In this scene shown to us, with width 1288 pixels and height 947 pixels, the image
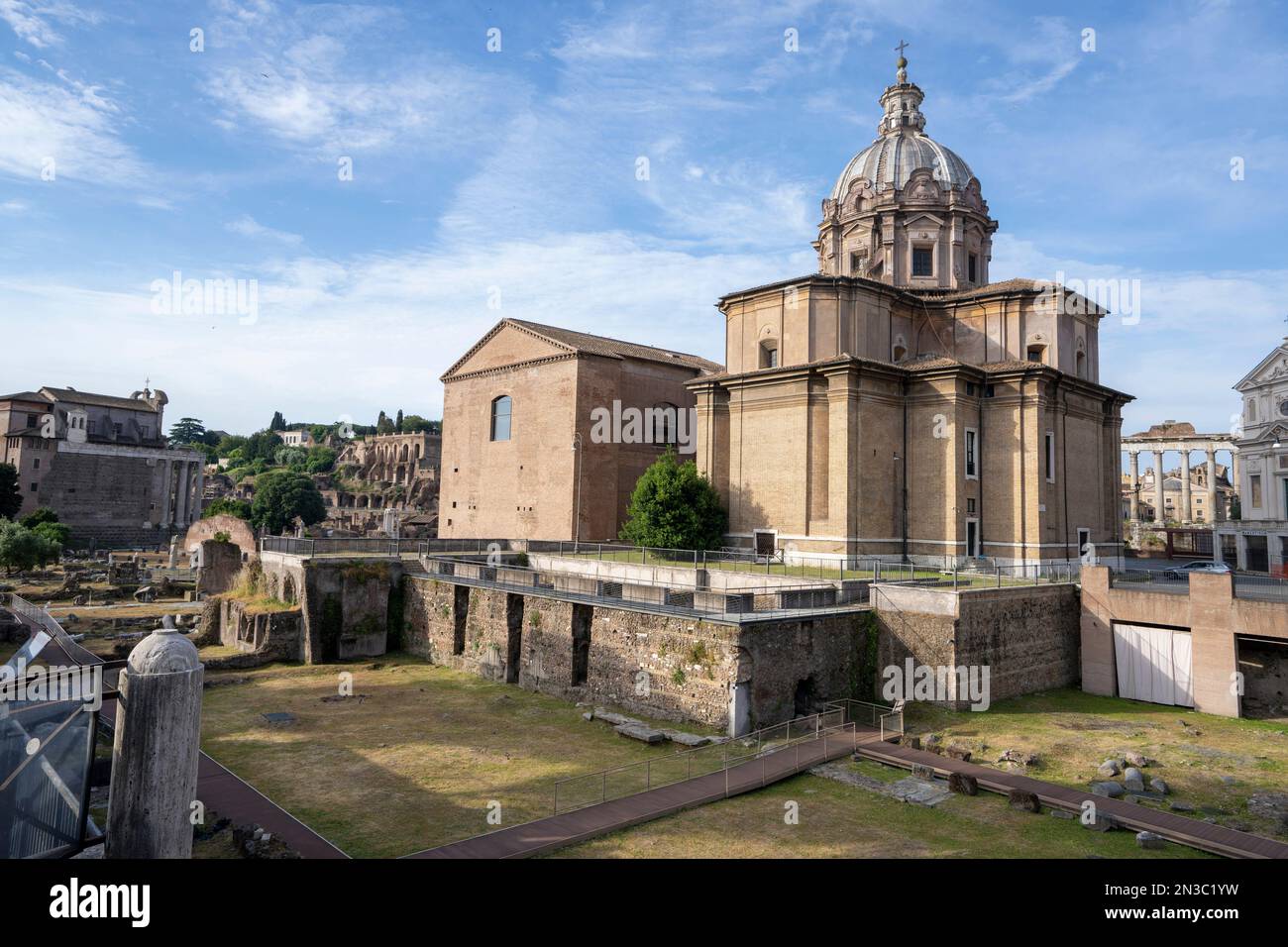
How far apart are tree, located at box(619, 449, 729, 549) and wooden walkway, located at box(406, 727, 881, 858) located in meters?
16.6

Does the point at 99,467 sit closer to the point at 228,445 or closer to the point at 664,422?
the point at 664,422

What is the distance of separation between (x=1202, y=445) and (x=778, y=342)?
57144mm

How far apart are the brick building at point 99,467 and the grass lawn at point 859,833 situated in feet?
262

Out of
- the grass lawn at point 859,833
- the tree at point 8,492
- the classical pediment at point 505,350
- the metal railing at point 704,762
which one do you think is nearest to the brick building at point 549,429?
the classical pediment at point 505,350

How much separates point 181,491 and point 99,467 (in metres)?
7.95

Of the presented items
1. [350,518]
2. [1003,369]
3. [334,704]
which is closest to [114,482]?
[350,518]

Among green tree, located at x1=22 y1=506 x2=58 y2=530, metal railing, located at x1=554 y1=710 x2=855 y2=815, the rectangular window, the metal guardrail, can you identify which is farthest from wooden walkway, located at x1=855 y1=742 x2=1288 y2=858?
green tree, located at x1=22 y1=506 x2=58 y2=530

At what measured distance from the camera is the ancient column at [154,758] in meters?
9.17

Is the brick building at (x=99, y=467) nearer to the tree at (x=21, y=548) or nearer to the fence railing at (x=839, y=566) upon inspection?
the tree at (x=21, y=548)

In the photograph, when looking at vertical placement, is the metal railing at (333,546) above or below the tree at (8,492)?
below

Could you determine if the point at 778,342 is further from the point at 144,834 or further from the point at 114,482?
the point at 114,482

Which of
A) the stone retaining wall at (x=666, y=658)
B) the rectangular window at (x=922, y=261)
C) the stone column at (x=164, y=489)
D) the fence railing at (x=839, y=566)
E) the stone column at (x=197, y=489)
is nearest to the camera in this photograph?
the stone retaining wall at (x=666, y=658)

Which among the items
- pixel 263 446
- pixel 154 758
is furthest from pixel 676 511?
pixel 263 446
